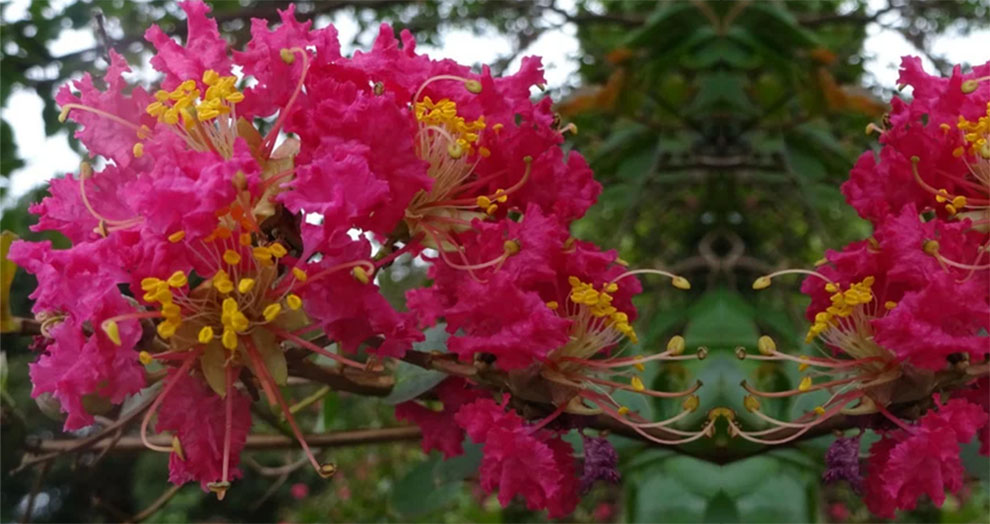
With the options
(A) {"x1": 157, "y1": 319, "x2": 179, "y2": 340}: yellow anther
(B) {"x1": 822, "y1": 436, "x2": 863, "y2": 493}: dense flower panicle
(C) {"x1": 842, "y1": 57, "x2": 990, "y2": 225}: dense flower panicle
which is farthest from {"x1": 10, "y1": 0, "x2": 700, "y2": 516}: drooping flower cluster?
(C) {"x1": 842, "y1": 57, "x2": 990, "y2": 225}: dense flower panicle

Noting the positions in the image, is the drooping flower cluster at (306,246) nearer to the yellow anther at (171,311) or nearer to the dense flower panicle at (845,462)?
the yellow anther at (171,311)

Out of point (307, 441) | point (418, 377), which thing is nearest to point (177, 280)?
point (418, 377)

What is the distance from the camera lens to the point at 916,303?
1.18m

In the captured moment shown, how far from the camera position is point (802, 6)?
2791 millimetres

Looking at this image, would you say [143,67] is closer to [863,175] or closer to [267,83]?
[267,83]

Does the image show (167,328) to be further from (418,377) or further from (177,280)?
(418,377)

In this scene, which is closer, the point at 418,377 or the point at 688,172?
the point at 418,377

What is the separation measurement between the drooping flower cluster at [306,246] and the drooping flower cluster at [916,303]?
23 cm

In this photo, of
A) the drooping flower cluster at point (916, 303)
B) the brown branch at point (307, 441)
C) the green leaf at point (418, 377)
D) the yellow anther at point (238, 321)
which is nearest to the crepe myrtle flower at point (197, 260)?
the yellow anther at point (238, 321)

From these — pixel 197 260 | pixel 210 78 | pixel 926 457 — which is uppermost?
pixel 210 78

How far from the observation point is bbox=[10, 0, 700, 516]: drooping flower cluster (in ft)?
3.58

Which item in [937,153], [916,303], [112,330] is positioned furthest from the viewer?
[937,153]

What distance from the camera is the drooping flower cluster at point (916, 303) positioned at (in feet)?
3.88

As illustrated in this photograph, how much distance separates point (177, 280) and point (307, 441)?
1.81ft
